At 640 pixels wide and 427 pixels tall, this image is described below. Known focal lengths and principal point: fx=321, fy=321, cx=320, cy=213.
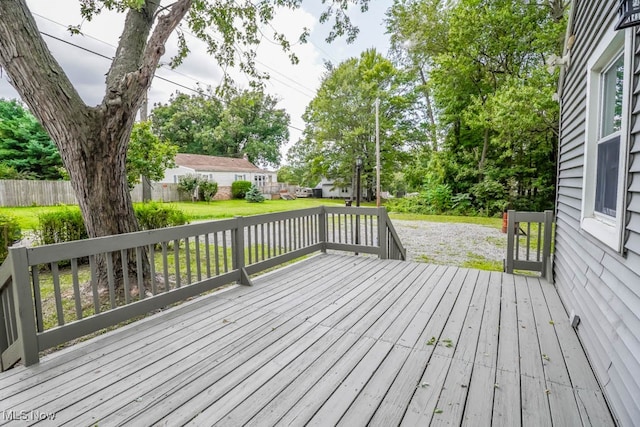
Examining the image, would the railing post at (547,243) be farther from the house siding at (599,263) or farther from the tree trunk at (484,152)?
the tree trunk at (484,152)

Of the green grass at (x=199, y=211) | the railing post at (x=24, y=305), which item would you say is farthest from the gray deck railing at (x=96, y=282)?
the green grass at (x=199, y=211)

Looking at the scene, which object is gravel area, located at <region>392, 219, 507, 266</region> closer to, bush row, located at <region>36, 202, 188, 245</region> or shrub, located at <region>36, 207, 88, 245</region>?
bush row, located at <region>36, 202, 188, 245</region>

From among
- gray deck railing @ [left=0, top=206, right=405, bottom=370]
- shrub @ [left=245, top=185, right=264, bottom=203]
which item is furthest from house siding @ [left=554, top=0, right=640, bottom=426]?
shrub @ [left=245, top=185, right=264, bottom=203]

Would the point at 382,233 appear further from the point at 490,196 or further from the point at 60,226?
the point at 490,196

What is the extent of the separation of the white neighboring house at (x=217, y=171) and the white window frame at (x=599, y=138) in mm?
21393

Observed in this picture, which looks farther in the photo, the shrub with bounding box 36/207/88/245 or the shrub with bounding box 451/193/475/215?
the shrub with bounding box 451/193/475/215

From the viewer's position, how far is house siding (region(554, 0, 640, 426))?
59.6 inches

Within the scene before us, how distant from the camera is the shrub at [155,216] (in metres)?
6.34

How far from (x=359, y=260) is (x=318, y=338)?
101 inches

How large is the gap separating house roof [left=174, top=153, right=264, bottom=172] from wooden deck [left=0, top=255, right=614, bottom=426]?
21.5 m

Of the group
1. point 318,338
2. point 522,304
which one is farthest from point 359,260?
point 318,338

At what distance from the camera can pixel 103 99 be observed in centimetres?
341

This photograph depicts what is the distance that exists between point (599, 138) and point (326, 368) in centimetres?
266

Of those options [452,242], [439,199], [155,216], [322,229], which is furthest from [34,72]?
[439,199]
